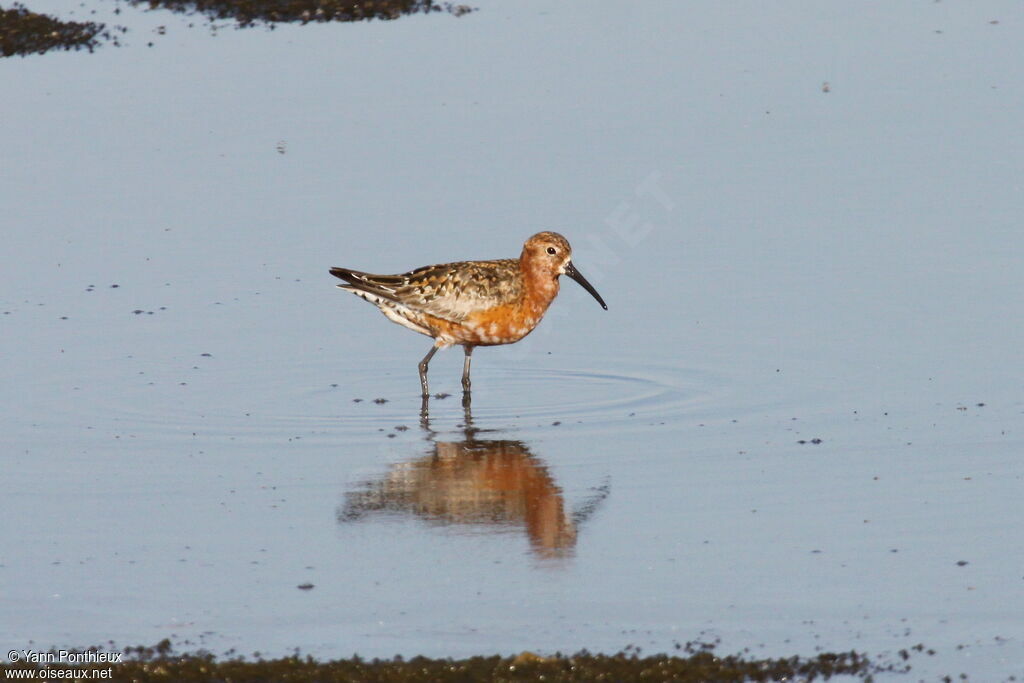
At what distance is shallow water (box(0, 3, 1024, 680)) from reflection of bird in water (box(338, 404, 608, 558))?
4 centimetres

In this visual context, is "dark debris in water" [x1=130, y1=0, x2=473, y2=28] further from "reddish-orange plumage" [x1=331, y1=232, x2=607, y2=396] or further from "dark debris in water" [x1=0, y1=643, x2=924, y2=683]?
"dark debris in water" [x1=0, y1=643, x2=924, y2=683]

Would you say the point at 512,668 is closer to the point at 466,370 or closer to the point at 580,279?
the point at 466,370

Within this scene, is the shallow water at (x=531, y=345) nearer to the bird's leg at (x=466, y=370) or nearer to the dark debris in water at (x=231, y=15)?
the bird's leg at (x=466, y=370)

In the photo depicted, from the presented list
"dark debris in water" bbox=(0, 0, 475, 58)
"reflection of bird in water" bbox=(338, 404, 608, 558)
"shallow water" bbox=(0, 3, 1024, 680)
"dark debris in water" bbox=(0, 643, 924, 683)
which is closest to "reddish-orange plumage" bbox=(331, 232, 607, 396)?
"shallow water" bbox=(0, 3, 1024, 680)

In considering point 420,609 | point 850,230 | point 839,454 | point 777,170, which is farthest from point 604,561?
point 777,170

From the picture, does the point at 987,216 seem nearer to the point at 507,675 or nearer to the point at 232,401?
the point at 232,401

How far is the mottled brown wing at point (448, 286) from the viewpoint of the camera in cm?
1486

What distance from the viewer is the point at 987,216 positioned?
1738cm

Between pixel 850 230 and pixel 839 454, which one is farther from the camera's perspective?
pixel 850 230

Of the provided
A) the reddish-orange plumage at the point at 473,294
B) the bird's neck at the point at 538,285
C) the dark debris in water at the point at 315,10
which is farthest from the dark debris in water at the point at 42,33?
the bird's neck at the point at 538,285

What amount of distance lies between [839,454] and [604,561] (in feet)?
8.64

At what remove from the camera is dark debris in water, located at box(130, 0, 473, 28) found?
27.1 meters

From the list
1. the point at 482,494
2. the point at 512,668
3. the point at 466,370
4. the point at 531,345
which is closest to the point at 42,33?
the point at 531,345

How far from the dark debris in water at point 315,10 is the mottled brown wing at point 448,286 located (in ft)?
41.0
